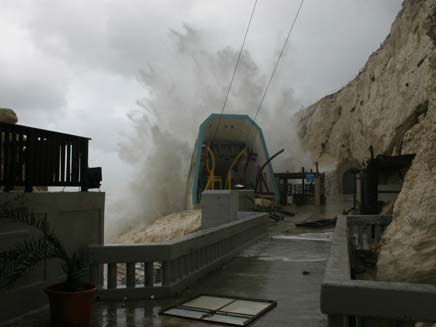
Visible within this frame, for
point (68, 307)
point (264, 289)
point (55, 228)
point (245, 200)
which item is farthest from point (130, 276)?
point (245, 200)

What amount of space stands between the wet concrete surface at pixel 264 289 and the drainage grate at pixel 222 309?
0.13 metres

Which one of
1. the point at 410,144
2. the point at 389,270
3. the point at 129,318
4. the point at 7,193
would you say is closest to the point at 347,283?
the point at 129,318

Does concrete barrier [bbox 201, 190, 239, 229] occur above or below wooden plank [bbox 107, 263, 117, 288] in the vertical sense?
above

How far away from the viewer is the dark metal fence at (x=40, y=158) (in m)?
5.67

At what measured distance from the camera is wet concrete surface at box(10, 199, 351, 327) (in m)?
5.50

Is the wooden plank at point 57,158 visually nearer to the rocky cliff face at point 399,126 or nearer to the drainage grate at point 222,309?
the drainage grate at point 222,309

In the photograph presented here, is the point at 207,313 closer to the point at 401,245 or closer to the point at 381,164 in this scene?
the point at 401,245

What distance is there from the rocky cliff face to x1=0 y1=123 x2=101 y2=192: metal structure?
643cm

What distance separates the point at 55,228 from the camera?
606 cm

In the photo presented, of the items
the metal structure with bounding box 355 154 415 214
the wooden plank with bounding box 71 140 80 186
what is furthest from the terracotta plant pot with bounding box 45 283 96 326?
the metal structure with bounding box 355 154 415 214

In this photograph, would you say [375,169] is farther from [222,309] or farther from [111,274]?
[111,274]

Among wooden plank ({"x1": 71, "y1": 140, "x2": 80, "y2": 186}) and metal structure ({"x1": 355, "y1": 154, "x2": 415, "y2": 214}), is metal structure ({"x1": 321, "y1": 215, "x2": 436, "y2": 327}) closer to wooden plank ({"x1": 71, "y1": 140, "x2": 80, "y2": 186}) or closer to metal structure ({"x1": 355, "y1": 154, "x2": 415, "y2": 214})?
wooden plank ({"x1": 71, "y1": 140, "x2": 80, "y2": 186})

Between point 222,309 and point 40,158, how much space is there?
3.26m

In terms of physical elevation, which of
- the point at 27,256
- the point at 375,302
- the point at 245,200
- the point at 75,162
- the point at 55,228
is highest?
the point at 75,162
